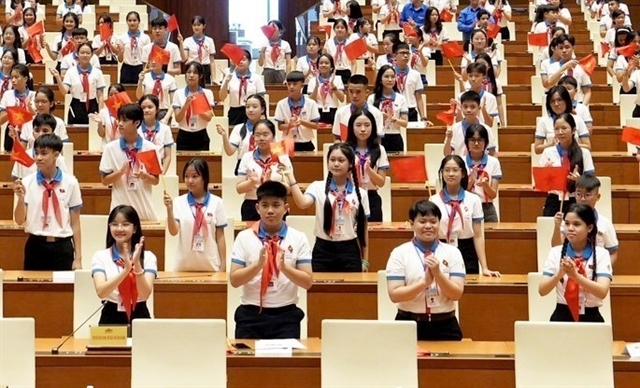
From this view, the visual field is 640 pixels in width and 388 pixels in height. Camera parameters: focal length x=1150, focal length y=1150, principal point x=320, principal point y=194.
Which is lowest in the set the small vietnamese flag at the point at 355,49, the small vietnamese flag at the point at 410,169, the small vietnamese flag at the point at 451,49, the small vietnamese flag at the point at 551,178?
the small vietnamese flag at the point at 551,178

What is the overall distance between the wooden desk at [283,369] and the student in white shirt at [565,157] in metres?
2.46

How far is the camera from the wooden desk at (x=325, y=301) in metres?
6.26

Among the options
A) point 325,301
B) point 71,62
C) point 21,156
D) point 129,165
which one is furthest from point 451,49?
point 325,301

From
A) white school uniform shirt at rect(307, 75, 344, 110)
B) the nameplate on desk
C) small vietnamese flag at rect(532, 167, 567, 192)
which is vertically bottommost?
the nameplate on desk

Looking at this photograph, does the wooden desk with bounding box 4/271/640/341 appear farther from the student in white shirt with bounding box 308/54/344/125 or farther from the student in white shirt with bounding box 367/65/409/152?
the student in white shirt with bounding box 308/54/344/125

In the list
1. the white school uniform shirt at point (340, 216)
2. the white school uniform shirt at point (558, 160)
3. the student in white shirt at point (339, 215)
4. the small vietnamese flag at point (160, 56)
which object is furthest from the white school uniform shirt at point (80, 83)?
the white school uniform shirt at point (558, 160)

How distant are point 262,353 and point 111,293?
2.99ft

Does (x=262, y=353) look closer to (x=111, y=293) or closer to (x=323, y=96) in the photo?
(x=111, y=293)

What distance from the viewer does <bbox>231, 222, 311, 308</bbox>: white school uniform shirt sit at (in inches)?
220

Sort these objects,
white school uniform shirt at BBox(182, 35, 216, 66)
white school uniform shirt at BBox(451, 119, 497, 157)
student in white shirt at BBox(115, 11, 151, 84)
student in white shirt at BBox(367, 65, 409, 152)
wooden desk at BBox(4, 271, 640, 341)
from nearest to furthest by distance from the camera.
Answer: wooden desk at BBox(4, 271, 640, 341)
white school uniform shirt at BBox(451, 119, 497, 157)
student in white shirt at BBox(367, 65, 409, 152)
student in white shirt at BBox(115, 11, 151, 84)
white school uniform shirt at BBox(182, 35, 216, 66)

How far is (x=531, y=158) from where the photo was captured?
883cm

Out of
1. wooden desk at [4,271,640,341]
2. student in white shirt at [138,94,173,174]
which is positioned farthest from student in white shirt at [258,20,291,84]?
wooden desk at [4,271,640,341]

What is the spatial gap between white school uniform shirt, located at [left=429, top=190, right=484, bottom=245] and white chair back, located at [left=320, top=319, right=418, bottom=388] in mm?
1701

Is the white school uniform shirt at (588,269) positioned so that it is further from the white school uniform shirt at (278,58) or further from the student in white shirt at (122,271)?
the white school uniform shirt at (278,58)
